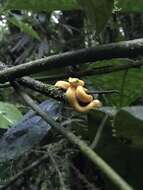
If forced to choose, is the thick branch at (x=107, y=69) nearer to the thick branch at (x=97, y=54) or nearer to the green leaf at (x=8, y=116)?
the thick branch at (x=97, y=54)

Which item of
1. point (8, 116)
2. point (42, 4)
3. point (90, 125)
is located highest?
point (42, 4)

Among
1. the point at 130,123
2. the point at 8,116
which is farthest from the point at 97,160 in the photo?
the point at 8,116

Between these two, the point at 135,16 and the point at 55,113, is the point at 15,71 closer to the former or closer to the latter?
the point at 55,113

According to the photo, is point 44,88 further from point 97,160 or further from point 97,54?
point 97,160

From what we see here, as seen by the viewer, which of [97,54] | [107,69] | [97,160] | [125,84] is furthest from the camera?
[125,84]

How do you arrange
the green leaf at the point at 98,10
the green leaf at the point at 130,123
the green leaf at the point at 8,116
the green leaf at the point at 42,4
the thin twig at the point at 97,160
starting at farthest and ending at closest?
the green leaf at the point at 8,116, the green leaf at the point at 42,4, the green leaf at the point at 98,10, the green leaf at the point at 130,123, the thin twig at the point at 97,160

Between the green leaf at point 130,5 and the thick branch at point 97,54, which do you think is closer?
the thick branch at point 97,54

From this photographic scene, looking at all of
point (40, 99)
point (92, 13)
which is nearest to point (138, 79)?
point (92, 13)

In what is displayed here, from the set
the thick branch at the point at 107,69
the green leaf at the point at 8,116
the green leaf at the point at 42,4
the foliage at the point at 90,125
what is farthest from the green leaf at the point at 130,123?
the green leaf at the point at 8,116
